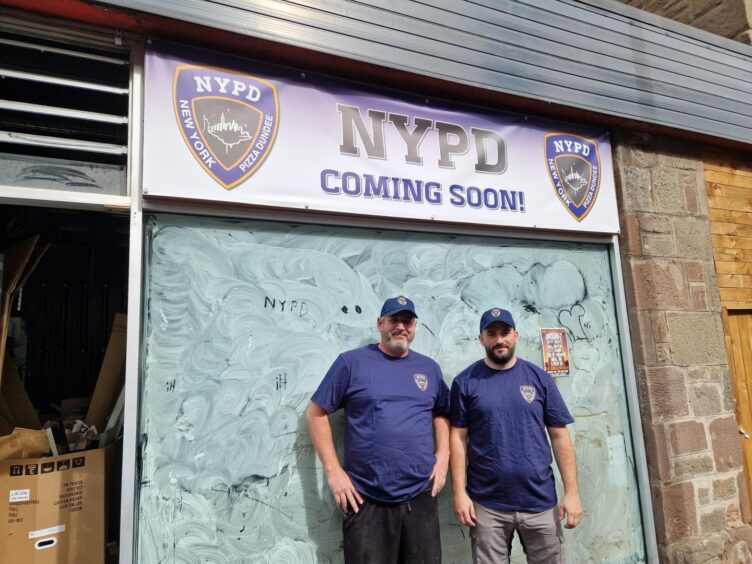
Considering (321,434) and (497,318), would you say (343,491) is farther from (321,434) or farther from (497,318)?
(497,318)

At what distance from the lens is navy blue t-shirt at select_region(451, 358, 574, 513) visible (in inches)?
Result: 101

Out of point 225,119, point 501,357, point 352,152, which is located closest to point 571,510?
point 501,357

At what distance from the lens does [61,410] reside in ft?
11.3

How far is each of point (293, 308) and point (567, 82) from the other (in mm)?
2666

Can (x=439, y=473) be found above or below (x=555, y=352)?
below

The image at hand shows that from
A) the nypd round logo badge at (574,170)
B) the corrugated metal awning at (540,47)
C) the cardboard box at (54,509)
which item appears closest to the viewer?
the cardboard box at (54,509)

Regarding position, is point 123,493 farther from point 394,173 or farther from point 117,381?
point 394,173

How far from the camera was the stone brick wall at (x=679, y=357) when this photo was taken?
3615 mm

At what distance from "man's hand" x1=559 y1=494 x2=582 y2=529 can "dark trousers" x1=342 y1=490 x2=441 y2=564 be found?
29.3 inches

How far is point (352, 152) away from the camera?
10.2 feet

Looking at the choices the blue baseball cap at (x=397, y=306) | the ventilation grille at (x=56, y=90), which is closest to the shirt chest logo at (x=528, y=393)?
the blue baseball cap at (x=397, y=306)

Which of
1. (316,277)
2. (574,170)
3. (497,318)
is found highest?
(574,170)

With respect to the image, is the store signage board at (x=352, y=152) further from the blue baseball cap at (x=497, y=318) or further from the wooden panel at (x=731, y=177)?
the wooden panel at (x=731, y=177)

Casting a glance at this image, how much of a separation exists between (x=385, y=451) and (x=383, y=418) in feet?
0.53
